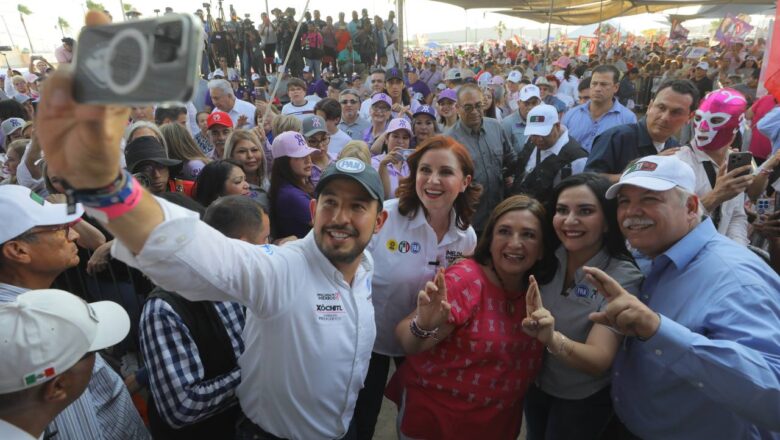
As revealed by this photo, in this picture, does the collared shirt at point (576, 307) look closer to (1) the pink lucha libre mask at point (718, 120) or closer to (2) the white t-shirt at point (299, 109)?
(1) the pink lucha libre mask at point (718, 120)

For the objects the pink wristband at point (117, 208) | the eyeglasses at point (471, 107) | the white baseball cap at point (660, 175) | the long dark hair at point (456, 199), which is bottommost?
the long dark hair at point (456, 199)

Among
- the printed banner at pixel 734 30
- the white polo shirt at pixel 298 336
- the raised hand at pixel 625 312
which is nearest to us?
the white polo shirt at pixel 298 336

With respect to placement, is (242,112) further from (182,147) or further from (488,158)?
(488,158)

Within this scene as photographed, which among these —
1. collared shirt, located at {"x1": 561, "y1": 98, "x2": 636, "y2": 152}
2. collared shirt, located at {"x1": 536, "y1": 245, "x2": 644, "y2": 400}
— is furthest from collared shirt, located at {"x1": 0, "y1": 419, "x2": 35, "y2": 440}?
collared shirt, located at {"x1": 561, "y1": 98, "x2": 636, "y2": 152}

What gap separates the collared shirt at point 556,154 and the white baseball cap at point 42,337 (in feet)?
12.7

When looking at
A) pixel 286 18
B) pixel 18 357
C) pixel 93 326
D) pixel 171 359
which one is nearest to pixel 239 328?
pixel 171 359

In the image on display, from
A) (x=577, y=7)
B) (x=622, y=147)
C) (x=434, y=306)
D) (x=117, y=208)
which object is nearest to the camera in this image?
(x=117, y=208)

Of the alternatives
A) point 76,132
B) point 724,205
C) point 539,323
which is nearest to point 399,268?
point 539,323

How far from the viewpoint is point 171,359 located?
1738 millimetres

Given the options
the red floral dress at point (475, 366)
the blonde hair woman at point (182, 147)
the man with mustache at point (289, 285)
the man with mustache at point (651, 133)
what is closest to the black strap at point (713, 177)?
the man with mustache at point (651, 133)

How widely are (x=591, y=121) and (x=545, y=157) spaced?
5.59 feet

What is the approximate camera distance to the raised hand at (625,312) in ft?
5.17

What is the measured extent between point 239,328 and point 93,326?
56 centimetres

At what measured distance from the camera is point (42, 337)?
138 cm
